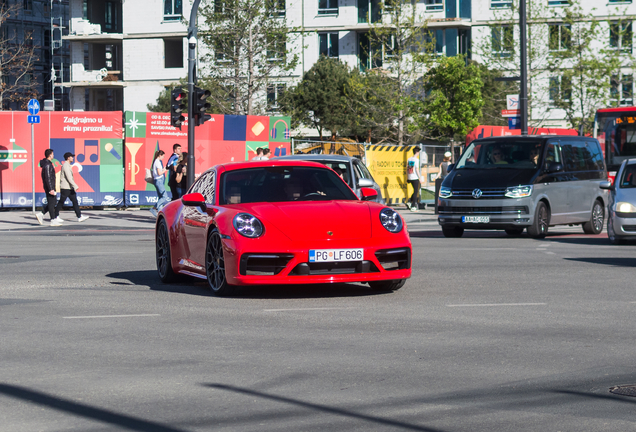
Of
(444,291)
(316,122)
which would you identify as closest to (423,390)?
(444,291)

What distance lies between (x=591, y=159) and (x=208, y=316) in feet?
45.3

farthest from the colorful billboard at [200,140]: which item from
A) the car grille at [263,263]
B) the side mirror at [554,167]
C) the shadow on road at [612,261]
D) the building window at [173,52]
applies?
the building window at [173,52]

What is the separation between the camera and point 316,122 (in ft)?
214

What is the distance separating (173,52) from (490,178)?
5414 centimetres

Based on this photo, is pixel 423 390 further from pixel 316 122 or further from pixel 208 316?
pixel 316 122

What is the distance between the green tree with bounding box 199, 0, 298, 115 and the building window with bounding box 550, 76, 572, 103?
49.8 feet

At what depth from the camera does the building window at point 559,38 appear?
56031 mm

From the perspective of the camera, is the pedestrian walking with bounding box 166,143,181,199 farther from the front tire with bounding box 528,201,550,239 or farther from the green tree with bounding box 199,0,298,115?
the green tree with bounding box 199,0,298,115

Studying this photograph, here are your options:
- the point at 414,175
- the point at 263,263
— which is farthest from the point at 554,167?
the point at 414,175

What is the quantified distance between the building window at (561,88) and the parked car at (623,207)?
38330 mm

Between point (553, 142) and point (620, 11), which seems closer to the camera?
point (553, 142)

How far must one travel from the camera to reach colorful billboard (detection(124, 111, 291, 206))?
30.6 meters

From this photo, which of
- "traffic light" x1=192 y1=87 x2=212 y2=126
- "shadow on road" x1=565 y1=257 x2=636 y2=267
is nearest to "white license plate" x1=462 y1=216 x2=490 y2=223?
"shadow on road" x1=565 y1=257 x2=636 y2=267

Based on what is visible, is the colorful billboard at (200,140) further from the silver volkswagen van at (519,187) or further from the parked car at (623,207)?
the parked car at (623,207)
